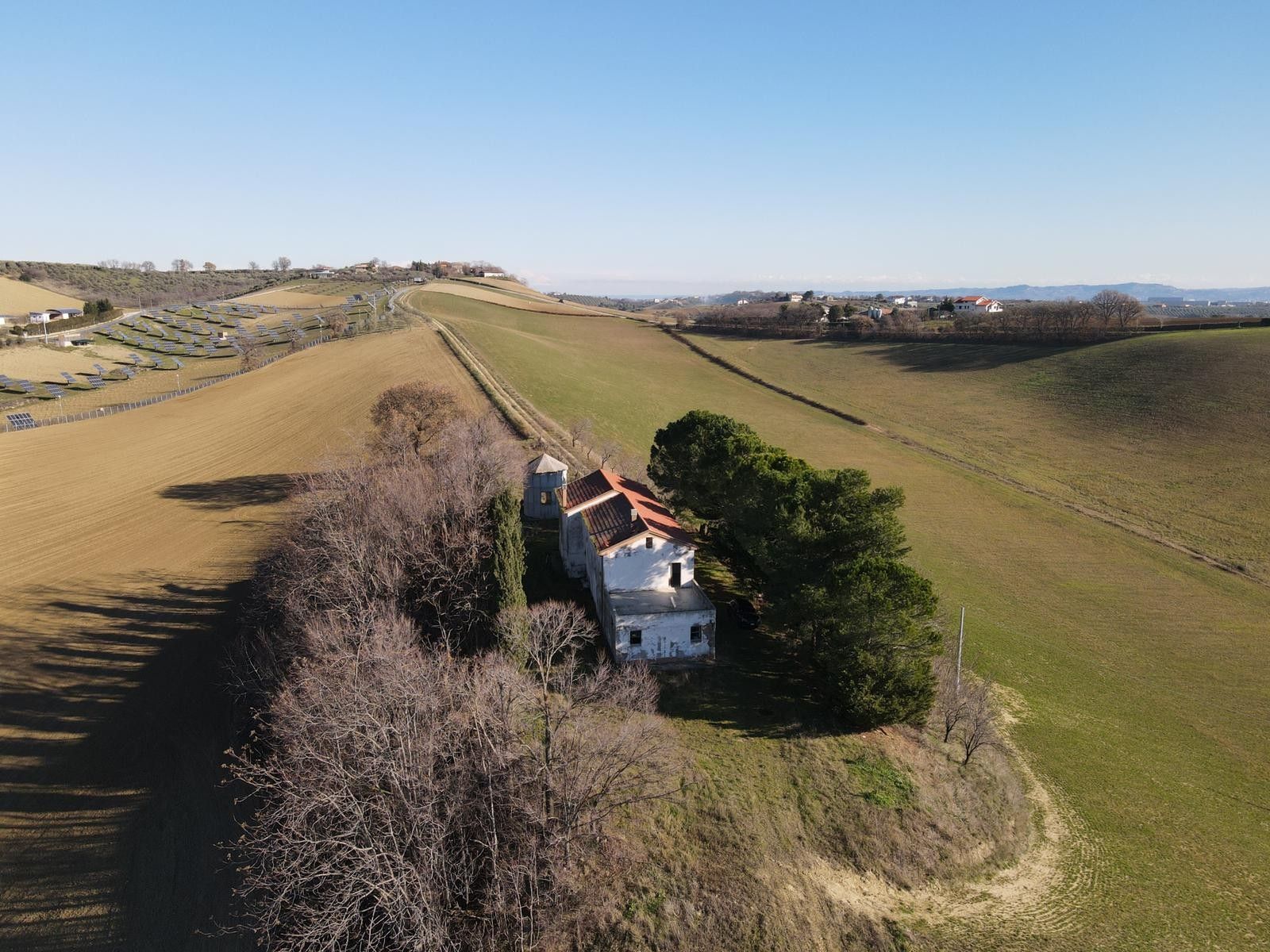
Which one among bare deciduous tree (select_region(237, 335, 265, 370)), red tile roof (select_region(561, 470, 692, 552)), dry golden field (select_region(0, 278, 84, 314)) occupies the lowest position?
red tile roof (select_region(561, 470, 692, 552))

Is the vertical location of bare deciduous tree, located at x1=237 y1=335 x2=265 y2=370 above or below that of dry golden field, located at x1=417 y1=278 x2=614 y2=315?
below

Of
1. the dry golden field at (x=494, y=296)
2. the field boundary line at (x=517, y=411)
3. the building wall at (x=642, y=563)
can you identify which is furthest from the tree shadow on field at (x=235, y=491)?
the dry golden field at (x=494, y=296)

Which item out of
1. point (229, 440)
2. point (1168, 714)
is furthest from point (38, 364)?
point (1168, 714)

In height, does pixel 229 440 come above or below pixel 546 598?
above

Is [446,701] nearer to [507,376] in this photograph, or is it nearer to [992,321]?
[507,376]

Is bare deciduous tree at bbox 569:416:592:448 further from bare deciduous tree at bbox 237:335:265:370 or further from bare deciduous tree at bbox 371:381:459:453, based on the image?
bare deciduous tree at bbox 237:335:265:370

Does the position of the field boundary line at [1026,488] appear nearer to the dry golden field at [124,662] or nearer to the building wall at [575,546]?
the building wall at [575,546]

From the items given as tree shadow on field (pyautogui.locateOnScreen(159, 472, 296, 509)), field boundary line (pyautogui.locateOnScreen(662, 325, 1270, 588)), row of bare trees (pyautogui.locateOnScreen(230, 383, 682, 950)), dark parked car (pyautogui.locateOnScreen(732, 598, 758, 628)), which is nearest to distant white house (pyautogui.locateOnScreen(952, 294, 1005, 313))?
field boundary line (pyautogui.locateOnScreen(662, 325, 1270, 588))
